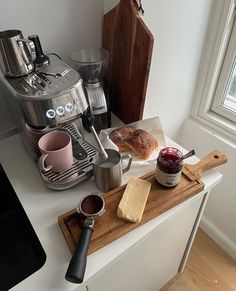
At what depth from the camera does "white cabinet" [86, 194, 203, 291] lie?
64 cm

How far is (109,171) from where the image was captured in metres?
0.62

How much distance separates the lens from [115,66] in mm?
879

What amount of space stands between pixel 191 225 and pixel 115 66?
0.63m

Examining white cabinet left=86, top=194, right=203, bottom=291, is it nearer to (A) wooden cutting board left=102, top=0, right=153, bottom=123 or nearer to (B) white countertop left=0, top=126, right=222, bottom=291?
(B) white countertop left=0, top=126, right=222, bottom=291

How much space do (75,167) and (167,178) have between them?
0.26 metres

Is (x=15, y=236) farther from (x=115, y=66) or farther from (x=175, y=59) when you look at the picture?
(x=175, y=59)

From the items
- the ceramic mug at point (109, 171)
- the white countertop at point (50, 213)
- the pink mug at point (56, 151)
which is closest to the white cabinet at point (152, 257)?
the white countertop at point (50, 213)

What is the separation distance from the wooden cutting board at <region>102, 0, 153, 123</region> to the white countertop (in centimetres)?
20

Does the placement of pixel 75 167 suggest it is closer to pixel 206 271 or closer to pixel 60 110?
pixel 60 110

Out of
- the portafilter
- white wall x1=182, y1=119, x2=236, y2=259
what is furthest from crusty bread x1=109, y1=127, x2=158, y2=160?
white wall x1=182, y1=119, x2=236, y2=259

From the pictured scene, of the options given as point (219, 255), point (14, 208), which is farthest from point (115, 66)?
point (219, 255)

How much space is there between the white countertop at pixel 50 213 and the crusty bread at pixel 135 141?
47mm

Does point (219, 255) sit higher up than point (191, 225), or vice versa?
point (191, 225)

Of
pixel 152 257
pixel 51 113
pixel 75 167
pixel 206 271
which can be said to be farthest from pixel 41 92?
pixel 206 271
